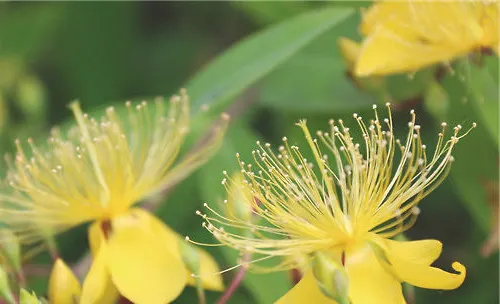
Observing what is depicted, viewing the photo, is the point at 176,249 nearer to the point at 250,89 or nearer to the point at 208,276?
the point at 208,276

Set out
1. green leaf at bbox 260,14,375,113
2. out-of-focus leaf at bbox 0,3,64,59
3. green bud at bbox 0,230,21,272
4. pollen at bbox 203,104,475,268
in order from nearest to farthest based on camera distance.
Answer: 1. pollen at bbox 203,104,475,268
2. green bud at bbox 0,230,21,272
3. green leaf at bbox 260,14,375,113
4. out-of-focus leaf at bbox 0,3,64,59

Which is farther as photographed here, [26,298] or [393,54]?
[393,54]

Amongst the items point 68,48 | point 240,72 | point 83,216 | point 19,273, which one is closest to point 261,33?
point 240,72

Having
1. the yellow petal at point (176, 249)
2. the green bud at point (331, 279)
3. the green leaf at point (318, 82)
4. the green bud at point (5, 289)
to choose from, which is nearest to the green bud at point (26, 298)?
the green bud at point (5, 289)

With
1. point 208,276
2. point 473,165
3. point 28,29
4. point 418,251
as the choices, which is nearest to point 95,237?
point 208,276

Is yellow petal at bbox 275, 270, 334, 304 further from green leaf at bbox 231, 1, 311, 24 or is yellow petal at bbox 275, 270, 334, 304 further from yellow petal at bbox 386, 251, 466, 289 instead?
green leaf at bbox 231, 1, 311, 24

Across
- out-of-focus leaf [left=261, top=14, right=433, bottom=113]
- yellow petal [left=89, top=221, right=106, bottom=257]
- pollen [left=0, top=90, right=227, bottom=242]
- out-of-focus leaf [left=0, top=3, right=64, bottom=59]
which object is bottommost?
yellow petal [left=89, top=221, right=106, bottom=257]

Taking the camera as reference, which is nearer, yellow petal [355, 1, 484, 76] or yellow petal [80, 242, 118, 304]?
yellow petal [80, 242, 118, 304]

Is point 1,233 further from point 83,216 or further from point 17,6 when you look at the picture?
point 17,6

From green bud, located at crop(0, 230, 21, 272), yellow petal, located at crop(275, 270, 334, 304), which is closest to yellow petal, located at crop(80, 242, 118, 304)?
green bud, located at crop(0, 230, 21, 272)
